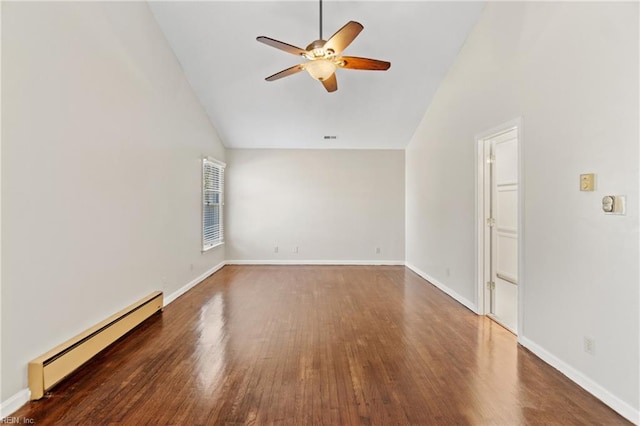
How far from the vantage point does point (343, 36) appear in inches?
113

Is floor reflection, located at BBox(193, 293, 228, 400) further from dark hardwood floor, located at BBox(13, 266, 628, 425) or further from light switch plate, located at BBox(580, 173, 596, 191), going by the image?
light switch plate, located at BBox(580, 173, 596, 191)

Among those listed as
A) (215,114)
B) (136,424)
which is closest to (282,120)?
(215,114)

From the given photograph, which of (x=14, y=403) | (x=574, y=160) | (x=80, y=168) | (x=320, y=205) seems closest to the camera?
(x=14, y=403)

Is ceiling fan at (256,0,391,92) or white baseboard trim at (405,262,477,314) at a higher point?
ceiling fan at (256,0,391,92)

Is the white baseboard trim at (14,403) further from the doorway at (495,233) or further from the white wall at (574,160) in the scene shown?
the doorway at (495,233)

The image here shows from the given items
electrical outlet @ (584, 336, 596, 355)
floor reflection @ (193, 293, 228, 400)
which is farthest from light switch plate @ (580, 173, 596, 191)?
floor reflection @ (193, 293, 228, 400)

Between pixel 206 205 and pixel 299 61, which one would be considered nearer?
pixel 299 61

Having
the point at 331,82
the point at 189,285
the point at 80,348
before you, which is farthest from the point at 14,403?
the point at 331,82

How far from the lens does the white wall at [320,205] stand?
7500 millimetres

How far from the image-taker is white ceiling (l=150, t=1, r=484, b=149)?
403 centimetres

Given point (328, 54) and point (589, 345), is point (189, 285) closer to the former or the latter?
point (328, 54)

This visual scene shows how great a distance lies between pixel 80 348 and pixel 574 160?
397cm

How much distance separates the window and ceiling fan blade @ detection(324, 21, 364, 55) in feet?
11.8

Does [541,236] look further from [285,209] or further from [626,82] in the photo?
[285,209]
